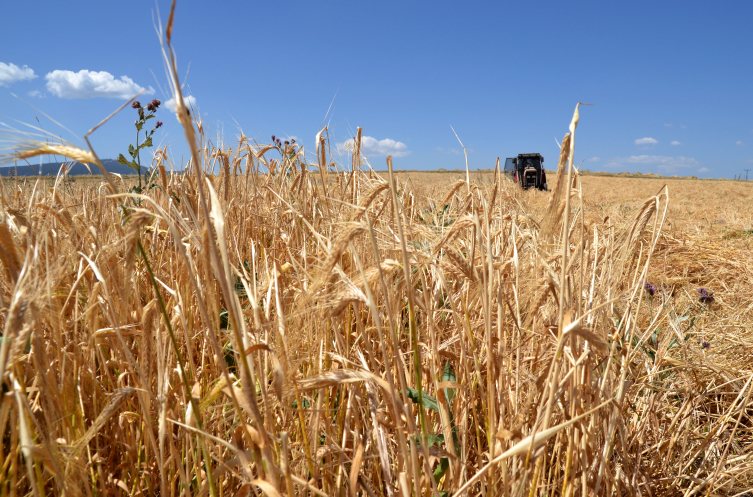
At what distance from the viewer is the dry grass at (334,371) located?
58 cm

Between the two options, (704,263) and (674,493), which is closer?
(674,493)

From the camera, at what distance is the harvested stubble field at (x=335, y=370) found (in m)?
0.58

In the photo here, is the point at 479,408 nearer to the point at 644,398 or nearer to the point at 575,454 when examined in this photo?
the point at 575,454

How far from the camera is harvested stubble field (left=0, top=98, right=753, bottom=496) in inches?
22.8

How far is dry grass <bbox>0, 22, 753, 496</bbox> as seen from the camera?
1.90 ft

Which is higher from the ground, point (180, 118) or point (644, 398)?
point (180, 118)

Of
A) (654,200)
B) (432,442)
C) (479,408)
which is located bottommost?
(479,408)

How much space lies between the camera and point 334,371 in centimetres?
70

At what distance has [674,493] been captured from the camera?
107cm

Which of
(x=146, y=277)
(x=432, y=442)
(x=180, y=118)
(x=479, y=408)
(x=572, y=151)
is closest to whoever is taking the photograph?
(x=180, y=118)

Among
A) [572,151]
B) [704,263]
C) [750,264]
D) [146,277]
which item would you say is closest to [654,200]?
[572,151]

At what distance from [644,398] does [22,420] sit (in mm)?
1377

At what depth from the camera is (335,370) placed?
70 centimetres

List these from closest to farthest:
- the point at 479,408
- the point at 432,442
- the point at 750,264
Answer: the point at 432,442, the point at 479,408, the point at 750,264
